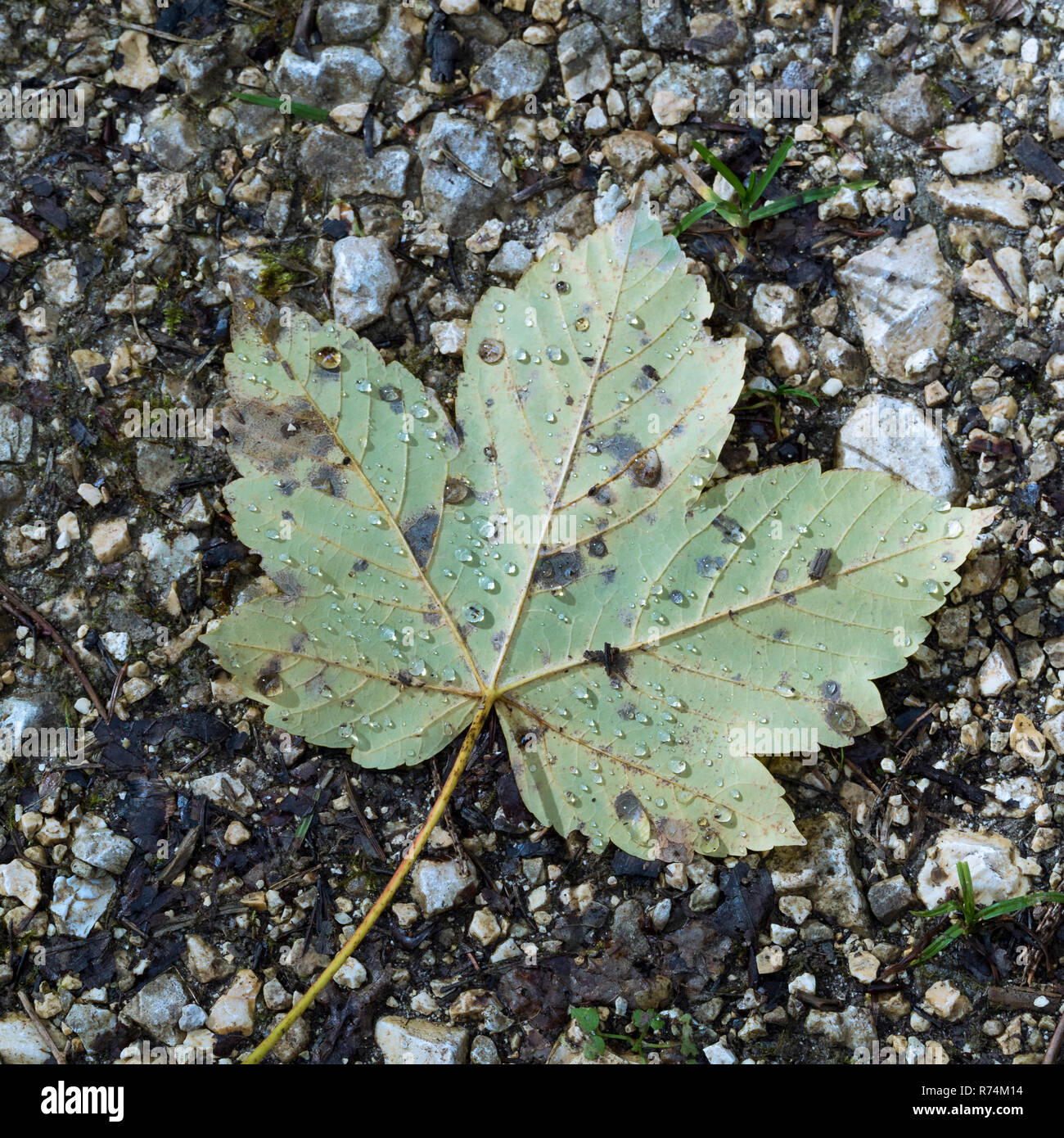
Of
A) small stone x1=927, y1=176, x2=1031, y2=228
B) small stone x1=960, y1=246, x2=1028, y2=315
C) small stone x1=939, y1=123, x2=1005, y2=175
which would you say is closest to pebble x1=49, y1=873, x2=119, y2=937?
small stone x1=960, y1=246, x2=1028, y2=315

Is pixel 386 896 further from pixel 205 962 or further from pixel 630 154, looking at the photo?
pixel 630 154

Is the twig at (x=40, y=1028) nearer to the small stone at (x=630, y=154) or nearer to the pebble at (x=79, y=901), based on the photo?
the pebble at (x=79, y=901)

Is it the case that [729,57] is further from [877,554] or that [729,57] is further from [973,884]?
[973,884]

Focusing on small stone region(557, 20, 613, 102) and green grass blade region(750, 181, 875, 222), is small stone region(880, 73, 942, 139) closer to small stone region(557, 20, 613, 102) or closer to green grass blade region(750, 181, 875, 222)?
green grass blade region(750, 181, 875, 222)

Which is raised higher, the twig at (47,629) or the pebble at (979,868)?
the twig at (47,629)

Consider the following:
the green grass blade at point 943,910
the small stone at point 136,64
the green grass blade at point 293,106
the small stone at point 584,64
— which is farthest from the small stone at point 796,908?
the small stone at point 136,64
